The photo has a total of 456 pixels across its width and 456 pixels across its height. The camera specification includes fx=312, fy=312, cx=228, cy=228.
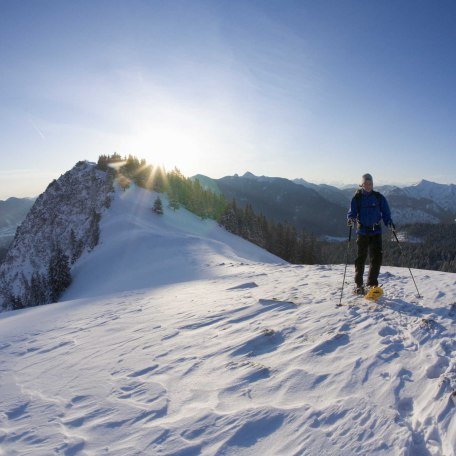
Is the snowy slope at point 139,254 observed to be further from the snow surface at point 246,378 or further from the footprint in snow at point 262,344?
the footprint in snow at point 262,344

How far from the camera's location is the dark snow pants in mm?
9195

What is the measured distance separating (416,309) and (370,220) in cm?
281

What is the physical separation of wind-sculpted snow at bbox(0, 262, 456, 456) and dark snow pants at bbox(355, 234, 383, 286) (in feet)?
2.12

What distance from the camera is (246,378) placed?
499 centimetres

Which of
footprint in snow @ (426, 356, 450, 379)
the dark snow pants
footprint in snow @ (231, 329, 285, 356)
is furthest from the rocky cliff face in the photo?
footprint in snow @ (426, 356, 450, 379)

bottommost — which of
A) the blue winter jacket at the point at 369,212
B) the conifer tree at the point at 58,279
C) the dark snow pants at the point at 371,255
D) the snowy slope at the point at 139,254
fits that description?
the conifer tree at the point at 58,279

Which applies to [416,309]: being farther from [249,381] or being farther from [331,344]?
[249,381]

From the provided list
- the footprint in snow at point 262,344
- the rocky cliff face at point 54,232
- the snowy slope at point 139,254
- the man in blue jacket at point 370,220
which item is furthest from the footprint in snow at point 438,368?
the rocky cliff face at point 54,232

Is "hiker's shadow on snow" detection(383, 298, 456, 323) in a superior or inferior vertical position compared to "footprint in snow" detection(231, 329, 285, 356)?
superior

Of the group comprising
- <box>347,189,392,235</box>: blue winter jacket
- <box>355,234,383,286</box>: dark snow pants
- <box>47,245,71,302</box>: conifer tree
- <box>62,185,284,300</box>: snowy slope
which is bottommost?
<box>47,245,71,302</box>: conifer tree

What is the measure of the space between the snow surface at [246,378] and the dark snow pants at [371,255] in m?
0.70

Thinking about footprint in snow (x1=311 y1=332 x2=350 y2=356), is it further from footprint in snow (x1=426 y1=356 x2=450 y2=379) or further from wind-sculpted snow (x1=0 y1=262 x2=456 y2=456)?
footprint in snow (x1=426 y1=356 x2=450 y2=379)

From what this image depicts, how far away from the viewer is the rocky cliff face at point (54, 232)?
46562 mm

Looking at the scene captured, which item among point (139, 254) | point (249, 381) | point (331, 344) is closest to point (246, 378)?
point (249, 381)
